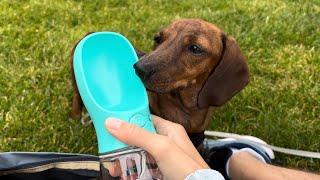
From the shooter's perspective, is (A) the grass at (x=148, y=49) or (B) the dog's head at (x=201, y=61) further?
(A) the grass at (x=148, y=49)

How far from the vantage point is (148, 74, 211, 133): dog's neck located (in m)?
3.61

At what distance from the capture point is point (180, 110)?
366 cm

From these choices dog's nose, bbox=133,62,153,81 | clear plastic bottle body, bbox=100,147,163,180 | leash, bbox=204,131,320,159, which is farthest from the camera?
leash, bbox=204,131,320,159

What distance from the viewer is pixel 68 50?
4.89m

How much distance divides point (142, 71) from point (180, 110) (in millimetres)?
826

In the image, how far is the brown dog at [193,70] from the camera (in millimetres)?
3265

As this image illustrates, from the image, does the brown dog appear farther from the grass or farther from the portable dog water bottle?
the grass

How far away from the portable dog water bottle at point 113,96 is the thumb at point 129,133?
0.05 meters

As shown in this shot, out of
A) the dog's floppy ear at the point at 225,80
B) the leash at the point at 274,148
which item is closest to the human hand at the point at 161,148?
the dog's floppy ear at the point at 225,80

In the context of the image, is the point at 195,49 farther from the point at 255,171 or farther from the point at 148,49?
the point at 148,49

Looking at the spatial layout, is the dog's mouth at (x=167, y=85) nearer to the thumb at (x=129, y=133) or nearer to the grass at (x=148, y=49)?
the thumb at (x=129, y=133)

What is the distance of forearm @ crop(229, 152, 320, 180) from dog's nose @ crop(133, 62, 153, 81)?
975 millimetres

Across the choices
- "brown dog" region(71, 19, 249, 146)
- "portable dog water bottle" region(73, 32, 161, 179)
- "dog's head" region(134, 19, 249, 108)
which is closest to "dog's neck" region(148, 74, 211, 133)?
"brown dog" region(71, 19, 249, 146)

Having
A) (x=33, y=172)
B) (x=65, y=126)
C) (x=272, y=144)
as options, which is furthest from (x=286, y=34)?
(x=33, y=172)
